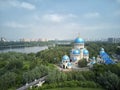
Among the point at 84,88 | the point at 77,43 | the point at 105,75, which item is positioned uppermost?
the point at 77,43

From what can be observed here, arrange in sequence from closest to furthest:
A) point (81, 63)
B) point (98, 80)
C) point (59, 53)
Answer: point (98, 80)
point (81, 63)
point (59, 53)

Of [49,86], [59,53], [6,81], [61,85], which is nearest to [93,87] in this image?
[61,85]

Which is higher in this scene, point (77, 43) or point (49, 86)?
point (77, 43)

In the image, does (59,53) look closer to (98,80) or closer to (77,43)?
(77,43)

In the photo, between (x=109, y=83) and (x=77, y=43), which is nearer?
(x=109, y=83)

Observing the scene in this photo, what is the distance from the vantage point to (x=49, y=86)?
14.5 meters

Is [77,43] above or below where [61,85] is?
above

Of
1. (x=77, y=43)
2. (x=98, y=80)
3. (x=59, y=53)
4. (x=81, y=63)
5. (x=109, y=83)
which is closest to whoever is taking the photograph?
(x=109, y=83)

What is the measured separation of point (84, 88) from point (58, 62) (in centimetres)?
1312

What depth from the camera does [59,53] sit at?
1212 inches

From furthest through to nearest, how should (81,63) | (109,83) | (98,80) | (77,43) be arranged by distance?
(77,43)
(81,63)
(98,80)
(109,83)

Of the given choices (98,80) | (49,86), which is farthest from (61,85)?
(98,80)

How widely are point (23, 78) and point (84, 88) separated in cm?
518

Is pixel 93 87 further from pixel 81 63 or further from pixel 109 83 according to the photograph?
pixel 81 63
